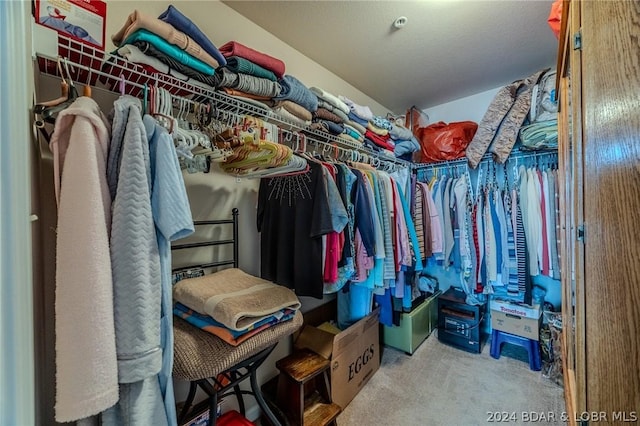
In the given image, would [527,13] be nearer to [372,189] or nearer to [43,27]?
[372,189]

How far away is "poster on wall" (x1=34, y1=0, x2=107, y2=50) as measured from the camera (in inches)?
30.8

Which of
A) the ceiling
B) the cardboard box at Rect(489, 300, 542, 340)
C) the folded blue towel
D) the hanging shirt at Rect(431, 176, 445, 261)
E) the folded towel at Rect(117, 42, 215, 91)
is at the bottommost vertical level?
the cardboard box at Rect(489, 300, 542, 340)

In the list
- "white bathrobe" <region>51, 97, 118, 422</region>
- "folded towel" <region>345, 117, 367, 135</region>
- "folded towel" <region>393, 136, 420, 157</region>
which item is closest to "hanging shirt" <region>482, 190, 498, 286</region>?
"folded towel" <region>393, 136, 420, 157</region>

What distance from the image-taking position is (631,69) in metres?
0.49

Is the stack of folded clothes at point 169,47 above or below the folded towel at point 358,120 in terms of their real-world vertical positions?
below

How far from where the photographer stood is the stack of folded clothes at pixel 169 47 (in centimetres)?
90

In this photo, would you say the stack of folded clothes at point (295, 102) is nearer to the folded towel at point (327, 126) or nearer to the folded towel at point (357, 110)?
A: the folded towel at point (327, 126)

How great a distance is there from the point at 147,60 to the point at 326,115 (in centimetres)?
105

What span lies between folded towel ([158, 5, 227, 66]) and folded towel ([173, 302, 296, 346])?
1.08 m

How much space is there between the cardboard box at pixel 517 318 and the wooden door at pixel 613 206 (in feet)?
6.17

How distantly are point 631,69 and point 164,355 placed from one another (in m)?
1.25

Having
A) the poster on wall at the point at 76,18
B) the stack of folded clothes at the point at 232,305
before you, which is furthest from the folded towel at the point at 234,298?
the poster on wall at the point at 76,18

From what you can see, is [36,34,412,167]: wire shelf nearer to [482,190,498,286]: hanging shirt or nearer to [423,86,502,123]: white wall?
[482,190,498,286]: hanging shirt

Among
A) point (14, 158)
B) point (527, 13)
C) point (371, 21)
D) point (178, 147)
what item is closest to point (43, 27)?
point (178, 147)
